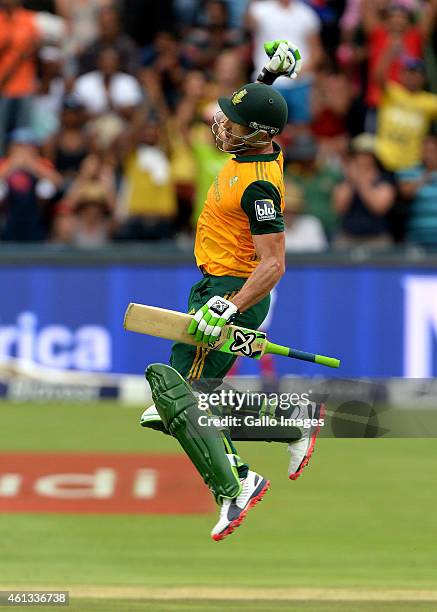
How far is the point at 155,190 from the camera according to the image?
13492 millimetres

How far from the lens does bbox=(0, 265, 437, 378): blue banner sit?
1257 cm

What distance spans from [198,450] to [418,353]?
624 centimetres

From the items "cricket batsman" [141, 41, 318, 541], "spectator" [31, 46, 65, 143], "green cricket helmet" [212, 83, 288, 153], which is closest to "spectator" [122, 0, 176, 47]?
"spectator" [31, 46, 65, 143]

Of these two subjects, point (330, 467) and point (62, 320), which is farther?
point (62, 320)

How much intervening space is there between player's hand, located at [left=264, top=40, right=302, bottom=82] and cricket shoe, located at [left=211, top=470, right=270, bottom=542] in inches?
79.5

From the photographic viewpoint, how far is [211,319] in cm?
641

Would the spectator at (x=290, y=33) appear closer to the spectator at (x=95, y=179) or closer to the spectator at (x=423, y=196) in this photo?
the spectator at (x=423, y=196)

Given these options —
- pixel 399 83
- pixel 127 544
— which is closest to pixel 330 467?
pixel 127 544

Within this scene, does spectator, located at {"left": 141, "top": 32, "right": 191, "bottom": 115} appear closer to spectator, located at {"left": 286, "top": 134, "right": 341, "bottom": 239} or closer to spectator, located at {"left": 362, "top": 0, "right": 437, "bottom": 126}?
spectator, located at {"left": 286, "top": 134, "right": 341, "bottom": 239}

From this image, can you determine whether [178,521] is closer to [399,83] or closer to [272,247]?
[272,247]

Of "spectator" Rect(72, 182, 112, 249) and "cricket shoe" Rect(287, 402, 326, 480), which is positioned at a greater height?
"spectator" Rect(72, 182, 112, 249)

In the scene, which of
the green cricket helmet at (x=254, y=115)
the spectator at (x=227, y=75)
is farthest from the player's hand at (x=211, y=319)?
the spectator at (x=227, y=75)

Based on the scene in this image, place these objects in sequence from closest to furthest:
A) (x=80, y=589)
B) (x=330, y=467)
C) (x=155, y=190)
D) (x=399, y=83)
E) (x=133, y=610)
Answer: (x=133, y=610) → (x=80, y=589) → (x=330, y=467) → (x=155, y=190) → (x=399, y=83)

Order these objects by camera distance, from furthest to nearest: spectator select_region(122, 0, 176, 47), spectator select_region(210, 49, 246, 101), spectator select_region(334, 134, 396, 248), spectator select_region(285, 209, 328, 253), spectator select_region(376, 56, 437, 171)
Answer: spectator select_region(122, 0, 176, 47), spectator select_region(376, 56, 437, 171), spectator select_region(210, 49, 246, 101), spectator select_region(334, 134, 396, 248), spectator select_region(285, 209, 328, 253)
